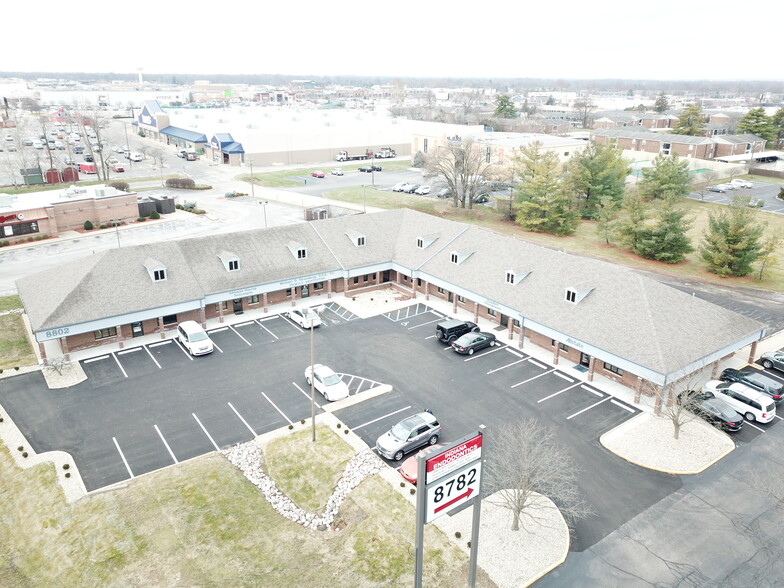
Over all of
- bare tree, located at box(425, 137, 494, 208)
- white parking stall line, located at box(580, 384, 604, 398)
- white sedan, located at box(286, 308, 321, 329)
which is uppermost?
bare tree, located at box(425, 137, 494, 208)

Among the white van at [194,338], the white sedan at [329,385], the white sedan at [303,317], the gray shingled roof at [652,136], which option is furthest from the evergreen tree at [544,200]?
the gray shingled roof at [652,136]

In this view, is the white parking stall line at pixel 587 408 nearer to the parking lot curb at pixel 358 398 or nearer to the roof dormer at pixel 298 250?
the parking lot curb at pixel 358 398

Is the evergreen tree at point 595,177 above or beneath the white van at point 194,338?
above

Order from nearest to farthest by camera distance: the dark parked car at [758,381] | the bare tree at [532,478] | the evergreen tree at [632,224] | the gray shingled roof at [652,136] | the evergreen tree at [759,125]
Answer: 1. the bare tree at [532,478]
2. the dark parked car at [758,381]
3. the evergreen tree at [632,224]
4. the gray shingled roof at [652,136]
5. the evergreen tree at [759,125]

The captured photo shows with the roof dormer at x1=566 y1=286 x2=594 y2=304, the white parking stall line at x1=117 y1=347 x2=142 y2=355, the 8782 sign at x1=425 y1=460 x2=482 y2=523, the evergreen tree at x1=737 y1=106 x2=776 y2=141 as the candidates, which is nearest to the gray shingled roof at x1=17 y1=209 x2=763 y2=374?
the roof dormer at x1=566 y1=286 x2=594 y2=304

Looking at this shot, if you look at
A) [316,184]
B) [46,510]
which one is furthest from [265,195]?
[46,510]

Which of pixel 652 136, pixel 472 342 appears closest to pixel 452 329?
pixel 472 342

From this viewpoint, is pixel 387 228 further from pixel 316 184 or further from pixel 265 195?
pixel 316 184

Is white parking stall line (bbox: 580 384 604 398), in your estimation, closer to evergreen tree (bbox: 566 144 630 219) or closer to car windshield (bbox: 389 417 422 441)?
car windshield (bbox: 389 417 422 441)
